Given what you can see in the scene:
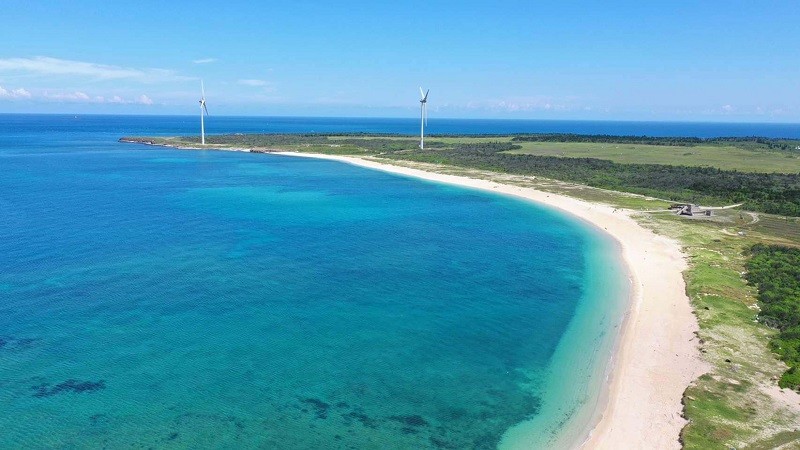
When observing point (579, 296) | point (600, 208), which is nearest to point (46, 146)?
point (600, 208)

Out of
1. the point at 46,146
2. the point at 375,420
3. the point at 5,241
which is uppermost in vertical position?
the point at 46,146

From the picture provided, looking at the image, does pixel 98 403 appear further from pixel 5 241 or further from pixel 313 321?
pixel 5 241

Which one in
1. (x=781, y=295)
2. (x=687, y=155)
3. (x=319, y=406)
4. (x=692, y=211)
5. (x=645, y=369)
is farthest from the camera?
(x=687, y=155)

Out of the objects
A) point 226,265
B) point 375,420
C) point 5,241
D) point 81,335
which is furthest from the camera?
point 5,241

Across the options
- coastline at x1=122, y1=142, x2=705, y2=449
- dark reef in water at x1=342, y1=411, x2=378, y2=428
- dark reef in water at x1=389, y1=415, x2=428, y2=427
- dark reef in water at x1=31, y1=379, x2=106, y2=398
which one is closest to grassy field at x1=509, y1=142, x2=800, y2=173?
coastline at x1=122, y1=142, x2=705, y2=449

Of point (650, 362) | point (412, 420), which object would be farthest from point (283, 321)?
point (650, 362)

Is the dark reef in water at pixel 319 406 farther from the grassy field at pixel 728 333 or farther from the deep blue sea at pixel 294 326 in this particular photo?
the grassy field at pixel 728 333

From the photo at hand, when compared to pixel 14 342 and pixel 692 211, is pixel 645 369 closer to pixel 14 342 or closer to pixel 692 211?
pixel 14 342
